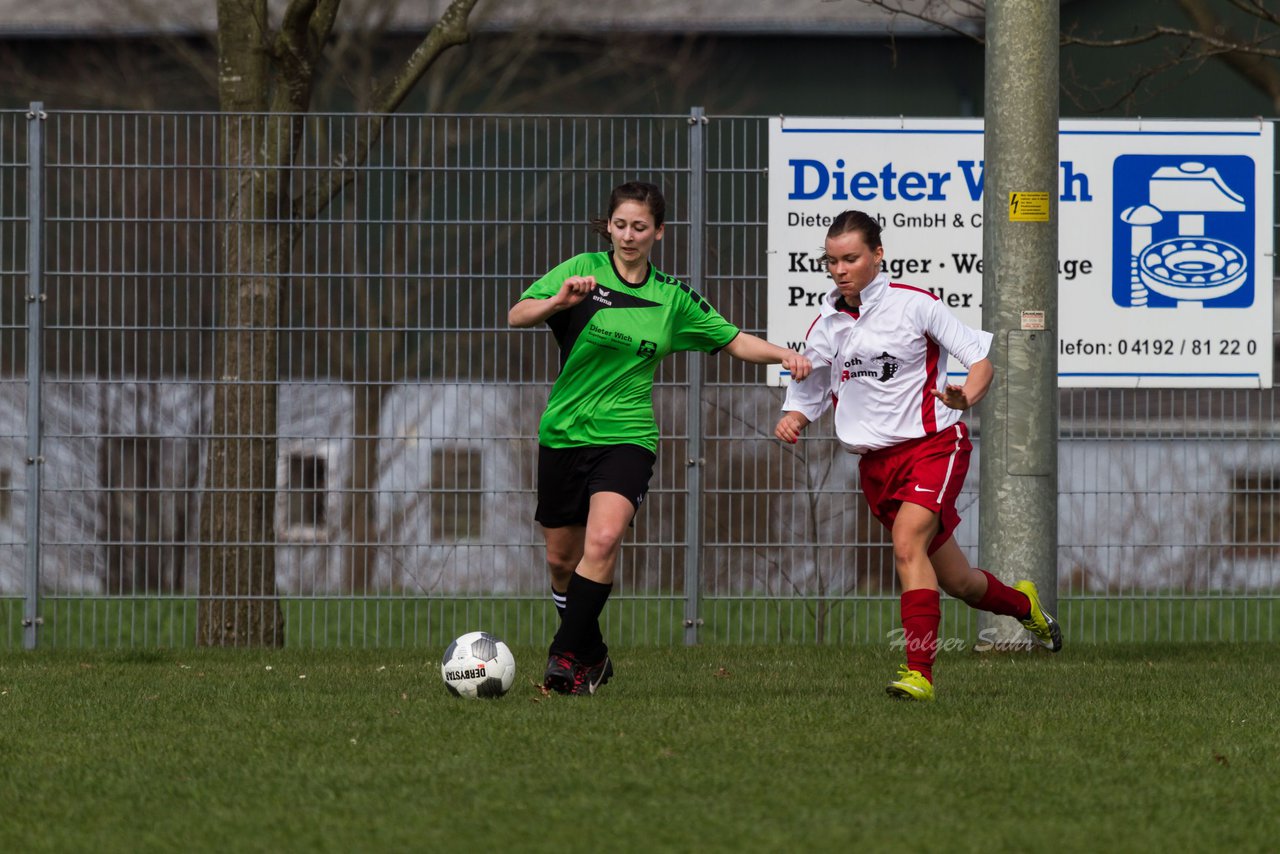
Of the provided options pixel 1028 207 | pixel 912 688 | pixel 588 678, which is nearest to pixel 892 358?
pixel 912 688

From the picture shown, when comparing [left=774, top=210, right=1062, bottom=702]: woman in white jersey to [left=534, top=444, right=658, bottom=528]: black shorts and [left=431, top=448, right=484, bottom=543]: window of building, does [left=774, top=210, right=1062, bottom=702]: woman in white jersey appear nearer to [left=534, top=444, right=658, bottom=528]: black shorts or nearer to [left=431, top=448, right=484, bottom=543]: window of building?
[left=534, top=444, right=658, bottom=528]: black shorts

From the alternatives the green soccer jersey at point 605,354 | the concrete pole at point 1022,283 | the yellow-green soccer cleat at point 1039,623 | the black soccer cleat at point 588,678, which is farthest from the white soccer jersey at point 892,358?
the concrete pole at point 1022,283

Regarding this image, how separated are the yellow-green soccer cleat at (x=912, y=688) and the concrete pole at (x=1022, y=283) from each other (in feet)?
6.88

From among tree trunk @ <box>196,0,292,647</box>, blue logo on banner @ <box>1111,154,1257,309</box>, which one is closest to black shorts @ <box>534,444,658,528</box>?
tree trunk @ <box>196,0,292,647</box>

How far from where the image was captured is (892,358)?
283 inches

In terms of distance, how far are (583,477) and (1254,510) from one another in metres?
4.75

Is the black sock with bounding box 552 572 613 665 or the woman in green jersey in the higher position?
the woman in green jersey

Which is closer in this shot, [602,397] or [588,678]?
[602,397]

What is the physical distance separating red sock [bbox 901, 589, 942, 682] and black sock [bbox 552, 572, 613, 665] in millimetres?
1151

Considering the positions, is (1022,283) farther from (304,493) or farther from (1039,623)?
(304,493)

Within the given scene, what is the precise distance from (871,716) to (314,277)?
4.63 meters

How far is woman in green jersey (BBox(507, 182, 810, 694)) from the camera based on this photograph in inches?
278

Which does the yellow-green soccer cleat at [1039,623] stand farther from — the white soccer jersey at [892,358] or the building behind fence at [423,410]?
the building behind fence at [423,410]

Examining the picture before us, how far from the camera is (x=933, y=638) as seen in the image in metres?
7.05
